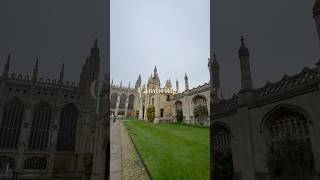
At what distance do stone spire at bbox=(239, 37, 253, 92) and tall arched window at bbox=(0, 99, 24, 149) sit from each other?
62.1ft

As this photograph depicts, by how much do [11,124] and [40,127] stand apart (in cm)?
221

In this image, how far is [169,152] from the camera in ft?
11.4

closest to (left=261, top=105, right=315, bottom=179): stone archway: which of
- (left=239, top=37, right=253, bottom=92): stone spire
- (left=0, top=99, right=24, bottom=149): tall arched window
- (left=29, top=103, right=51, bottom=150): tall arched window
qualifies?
(left=239, top=37, right=253, bottom=92): stone spire

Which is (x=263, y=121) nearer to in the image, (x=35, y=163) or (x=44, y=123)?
(x=35, y=163)

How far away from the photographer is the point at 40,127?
72.4ft

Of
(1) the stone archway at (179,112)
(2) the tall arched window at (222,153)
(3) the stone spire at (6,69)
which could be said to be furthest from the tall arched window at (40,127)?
(2) the tall arched window at (222,153)

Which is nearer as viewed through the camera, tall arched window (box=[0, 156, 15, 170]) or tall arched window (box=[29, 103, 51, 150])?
tall arched window (box=[0, 156, 15, 170])

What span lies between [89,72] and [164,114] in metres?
15.3

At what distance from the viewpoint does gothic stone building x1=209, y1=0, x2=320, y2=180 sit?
244 inches

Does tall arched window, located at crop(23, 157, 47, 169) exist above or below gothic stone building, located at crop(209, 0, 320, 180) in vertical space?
below

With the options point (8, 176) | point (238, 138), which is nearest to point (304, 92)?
point (238, 138)

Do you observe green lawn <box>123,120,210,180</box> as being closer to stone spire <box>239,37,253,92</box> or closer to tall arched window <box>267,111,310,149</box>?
tall arched window <box>267,111,310,149</box>

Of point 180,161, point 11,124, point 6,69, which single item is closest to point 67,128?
point 11,124

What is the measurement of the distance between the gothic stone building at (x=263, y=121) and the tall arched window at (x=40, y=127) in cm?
1723
